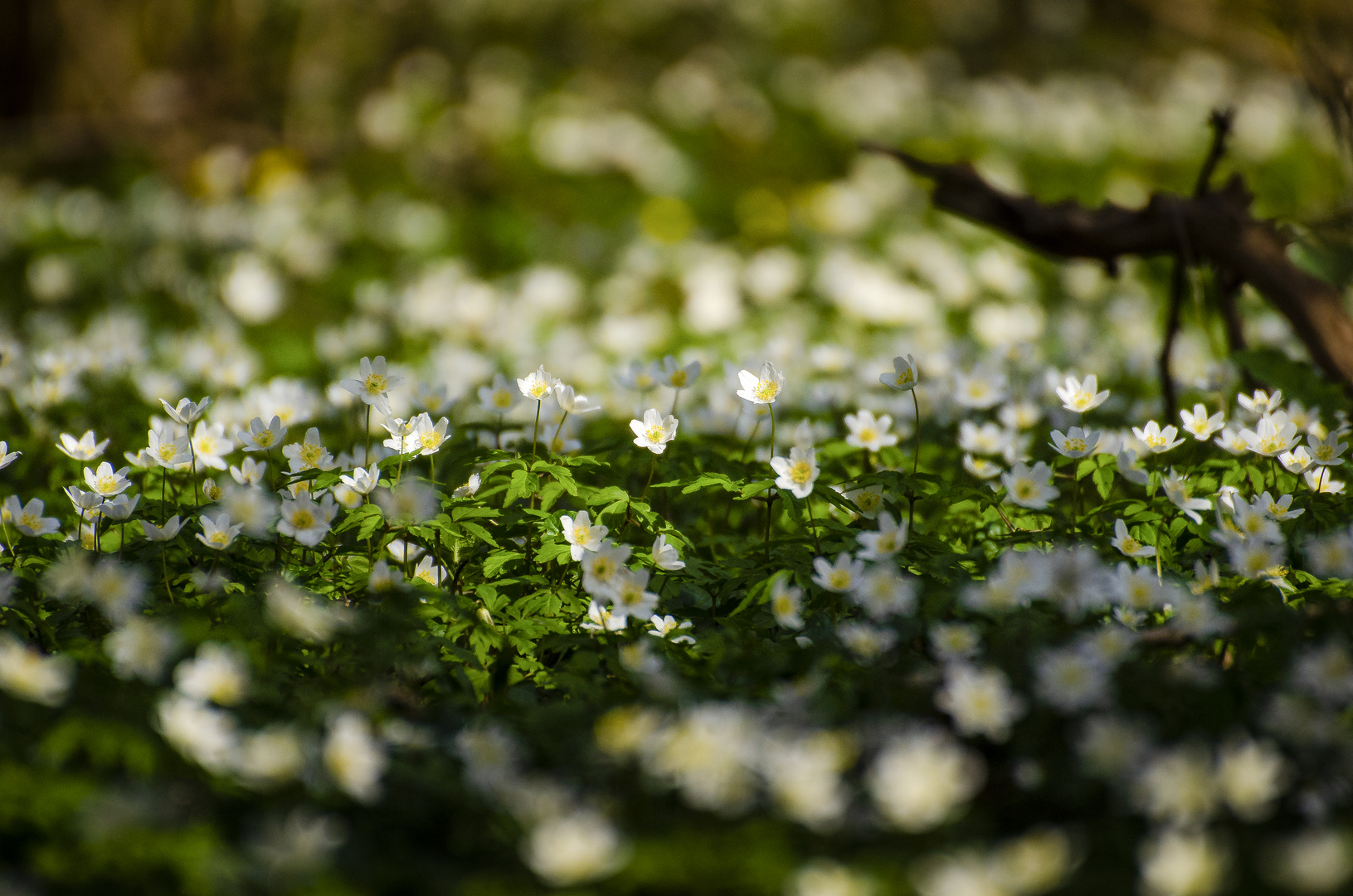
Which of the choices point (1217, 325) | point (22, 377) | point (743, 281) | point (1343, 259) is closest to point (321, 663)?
point (22, 377)

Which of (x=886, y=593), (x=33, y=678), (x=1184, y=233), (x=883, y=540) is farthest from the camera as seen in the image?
(x=1184, y=233)

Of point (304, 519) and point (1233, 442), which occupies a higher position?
point (304, 519)

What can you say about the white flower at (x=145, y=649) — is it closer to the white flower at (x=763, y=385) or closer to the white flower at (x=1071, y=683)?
the white flower at (x=763, y=385)

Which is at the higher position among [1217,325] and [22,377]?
[22,377]

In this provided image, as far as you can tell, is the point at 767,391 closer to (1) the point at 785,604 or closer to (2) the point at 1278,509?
(1) the point at 785,604

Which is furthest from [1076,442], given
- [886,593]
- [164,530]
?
[164,530]

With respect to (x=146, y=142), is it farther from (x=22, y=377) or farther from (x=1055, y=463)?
(x=1055, y=463)

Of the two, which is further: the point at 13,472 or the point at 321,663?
the point at 13,472

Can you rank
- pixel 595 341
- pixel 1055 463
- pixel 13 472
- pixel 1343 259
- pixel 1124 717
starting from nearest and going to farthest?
1. pixel 1124 717
2. pixel 1055 463
3. pixel 1343 259
4. pixel 13 472
5. pixel 595 341
